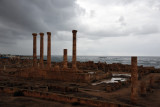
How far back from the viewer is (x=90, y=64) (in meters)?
36.6

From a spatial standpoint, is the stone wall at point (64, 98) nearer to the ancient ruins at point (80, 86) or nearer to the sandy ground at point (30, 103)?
the ancient ruins at point (80, 86)

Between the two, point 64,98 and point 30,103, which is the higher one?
point 64,98

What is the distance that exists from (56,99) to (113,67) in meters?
25.4

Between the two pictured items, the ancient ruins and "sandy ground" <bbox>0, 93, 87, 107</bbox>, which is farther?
the ancient ruins

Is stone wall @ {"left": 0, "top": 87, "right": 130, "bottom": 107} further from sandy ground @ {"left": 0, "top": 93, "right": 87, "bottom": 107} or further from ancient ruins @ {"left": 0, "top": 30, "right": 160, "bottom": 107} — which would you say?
sandy ground @ {"left": 0, "top": 93, "right": 87, "bottom": 107}

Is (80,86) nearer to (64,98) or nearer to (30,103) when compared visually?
(64,98)

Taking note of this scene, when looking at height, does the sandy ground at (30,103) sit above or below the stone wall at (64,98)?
below

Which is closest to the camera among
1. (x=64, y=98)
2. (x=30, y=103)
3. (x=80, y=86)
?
(x=30, y=103)

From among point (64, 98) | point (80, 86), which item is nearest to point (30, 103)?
point (64, 98)

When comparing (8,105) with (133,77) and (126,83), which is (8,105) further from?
(126,83)

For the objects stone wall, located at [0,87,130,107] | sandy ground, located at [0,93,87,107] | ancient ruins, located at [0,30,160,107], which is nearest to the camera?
stone wall, located at [0,87,130,107]

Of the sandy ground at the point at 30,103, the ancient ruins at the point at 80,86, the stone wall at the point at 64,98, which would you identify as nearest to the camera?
the stone wall at the point at 64,98

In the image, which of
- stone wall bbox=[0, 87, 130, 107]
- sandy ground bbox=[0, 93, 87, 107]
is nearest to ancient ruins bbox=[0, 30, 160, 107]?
stone wall bbox=[0, 87, 130, 107]

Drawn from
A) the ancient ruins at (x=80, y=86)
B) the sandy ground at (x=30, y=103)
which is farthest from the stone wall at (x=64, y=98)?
the sandy ground at (x=30, y=103)
